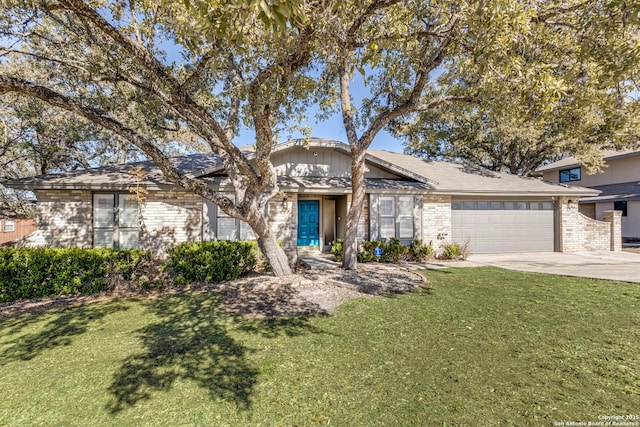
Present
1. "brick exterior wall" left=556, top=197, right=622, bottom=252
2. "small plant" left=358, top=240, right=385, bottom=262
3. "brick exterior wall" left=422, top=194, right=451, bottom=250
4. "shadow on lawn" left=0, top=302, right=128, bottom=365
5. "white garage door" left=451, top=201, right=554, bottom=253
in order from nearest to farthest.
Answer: "shadow on lawn" left=0, top=302, right=128, bottom=365 → "small plant" left=358, top=240, right=385, bottom=262 → "brick exterior wall" left=422, top=194, right=451, bottom=250 → "white garage door" left=451, top=201, right=554, bottom=253 → "brick exterior wall" left=556, top=197, right=622, bottom=252

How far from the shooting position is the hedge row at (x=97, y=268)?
21.3ft

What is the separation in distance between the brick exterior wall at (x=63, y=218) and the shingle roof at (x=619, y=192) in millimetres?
23358

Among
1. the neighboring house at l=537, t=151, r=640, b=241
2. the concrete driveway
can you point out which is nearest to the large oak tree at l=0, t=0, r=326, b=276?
the concrete driveway

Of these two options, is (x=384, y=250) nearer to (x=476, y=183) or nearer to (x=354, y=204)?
(x=354, y=204)

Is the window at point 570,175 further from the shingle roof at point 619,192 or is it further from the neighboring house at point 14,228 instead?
the neighboring house at point 14,228

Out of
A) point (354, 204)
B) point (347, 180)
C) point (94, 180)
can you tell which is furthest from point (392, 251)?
point (94, 180)

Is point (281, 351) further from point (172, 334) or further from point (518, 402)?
point (518, 402)

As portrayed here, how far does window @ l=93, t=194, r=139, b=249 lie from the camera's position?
9414 mm

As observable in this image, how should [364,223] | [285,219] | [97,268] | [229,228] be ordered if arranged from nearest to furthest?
[97,268] < [229,228] < [285,219] < [364,223]

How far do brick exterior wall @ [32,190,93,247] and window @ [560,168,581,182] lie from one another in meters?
28.0

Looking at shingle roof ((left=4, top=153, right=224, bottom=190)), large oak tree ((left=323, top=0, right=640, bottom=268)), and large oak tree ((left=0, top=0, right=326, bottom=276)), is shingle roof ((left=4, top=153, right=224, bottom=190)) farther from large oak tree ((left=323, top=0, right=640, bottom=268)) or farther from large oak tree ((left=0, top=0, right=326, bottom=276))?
large oak tree ((left=323, top=0, right=640, bottom=268))

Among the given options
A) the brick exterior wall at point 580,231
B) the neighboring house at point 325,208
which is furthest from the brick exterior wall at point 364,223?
the brick exterior wall at point 580,231

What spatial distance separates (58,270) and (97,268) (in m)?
0.75

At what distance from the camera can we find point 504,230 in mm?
13016
